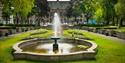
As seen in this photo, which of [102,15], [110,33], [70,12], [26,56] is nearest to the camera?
[26,56]

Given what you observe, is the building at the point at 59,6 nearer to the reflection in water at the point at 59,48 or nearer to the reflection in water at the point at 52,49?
the reflection in water at the point at 59,48

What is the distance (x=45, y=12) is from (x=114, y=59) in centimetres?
7514

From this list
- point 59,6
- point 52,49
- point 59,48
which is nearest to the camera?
point 52,49

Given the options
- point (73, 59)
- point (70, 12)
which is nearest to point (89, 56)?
point (73, 59)

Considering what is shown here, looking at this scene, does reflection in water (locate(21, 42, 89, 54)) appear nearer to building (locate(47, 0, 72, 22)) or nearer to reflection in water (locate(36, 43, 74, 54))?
reflection in water (locate(36, 43, 74, 54))

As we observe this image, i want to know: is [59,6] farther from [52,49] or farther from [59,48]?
[52,49]

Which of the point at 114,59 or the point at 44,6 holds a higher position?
the point at 44,6

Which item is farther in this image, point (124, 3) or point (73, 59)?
point (124, 3)

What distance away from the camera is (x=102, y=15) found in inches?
2202

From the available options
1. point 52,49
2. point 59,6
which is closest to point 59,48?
point 52,49

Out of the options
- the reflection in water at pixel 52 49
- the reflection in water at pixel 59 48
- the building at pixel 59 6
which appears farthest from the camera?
the building at pixel 59 6

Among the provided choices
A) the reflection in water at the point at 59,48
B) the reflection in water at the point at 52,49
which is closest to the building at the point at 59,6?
the reflection in water at the point at 59,48

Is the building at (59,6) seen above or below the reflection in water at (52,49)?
above

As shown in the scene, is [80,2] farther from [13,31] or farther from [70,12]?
[13,31]
